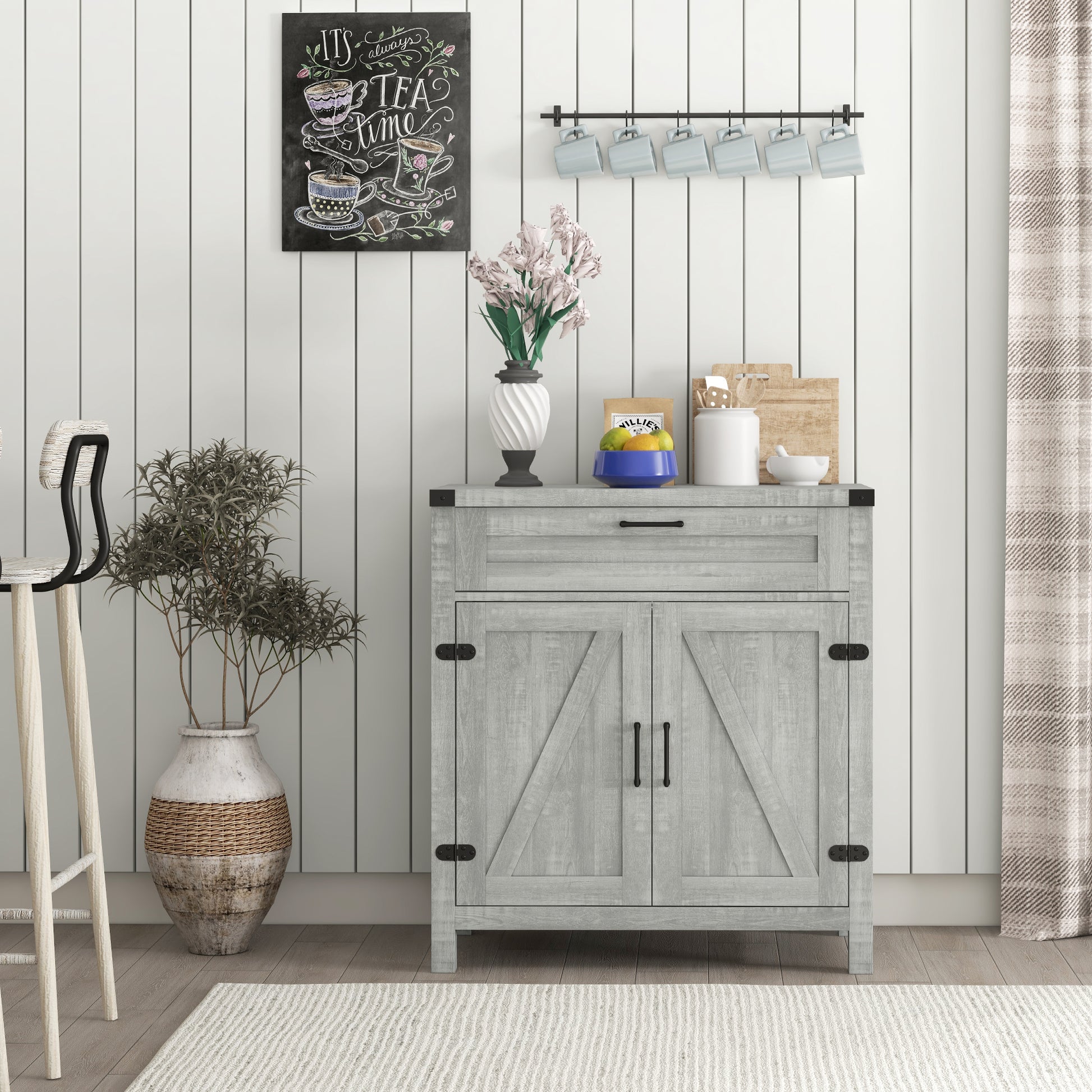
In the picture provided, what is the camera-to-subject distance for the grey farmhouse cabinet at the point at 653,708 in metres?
2.40

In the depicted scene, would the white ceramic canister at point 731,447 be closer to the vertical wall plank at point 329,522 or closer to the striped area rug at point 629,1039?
the vertical wall plank at point 329,522

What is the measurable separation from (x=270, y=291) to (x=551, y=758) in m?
1.37

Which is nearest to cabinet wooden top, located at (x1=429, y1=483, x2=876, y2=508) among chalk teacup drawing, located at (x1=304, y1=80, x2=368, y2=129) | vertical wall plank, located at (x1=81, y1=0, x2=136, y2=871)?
vertical wall plank, located at (x1=81, y1=0, x2=136, y2=871)

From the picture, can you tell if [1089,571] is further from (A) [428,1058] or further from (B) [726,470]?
(A) [428,1058]

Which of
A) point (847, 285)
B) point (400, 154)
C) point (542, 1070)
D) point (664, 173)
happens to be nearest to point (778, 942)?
point (542, 1070)

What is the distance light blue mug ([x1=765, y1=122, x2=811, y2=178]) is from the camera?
275 cm

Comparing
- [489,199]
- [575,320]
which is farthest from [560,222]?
[489,199]

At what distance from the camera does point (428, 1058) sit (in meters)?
2.10

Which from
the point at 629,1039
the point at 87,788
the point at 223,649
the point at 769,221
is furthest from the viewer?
the point at 769,221

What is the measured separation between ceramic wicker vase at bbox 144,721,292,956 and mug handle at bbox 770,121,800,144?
1.90 m

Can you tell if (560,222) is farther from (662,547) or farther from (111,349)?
(111,349)

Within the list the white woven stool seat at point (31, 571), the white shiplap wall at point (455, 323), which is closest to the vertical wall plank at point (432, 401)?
the white shiplap wall at point (455, 323)

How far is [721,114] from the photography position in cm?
278

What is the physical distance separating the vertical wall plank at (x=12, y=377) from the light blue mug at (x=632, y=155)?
1485 mm
